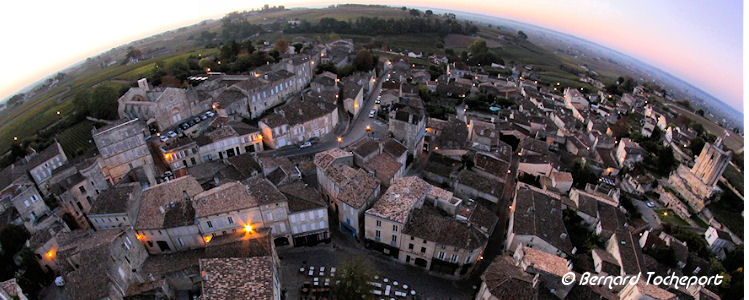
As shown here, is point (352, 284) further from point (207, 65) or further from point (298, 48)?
point (298, 48)

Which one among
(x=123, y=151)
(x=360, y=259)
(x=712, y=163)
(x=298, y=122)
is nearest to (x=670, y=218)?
(x=712, y=163)

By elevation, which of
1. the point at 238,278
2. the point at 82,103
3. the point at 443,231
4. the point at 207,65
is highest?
the point at 207,65

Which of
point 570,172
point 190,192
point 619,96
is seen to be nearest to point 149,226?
point 190,192

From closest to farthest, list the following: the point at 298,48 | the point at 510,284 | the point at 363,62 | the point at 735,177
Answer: the point at 510,284 → the point at 735,177 → the point at 363,62 → the point at 298,48

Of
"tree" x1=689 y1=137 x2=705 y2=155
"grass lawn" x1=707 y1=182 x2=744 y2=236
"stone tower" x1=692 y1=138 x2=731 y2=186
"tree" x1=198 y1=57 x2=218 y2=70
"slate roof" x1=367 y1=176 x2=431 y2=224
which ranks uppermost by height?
"tree" x1=198 y1=57 x2=218 y2=70

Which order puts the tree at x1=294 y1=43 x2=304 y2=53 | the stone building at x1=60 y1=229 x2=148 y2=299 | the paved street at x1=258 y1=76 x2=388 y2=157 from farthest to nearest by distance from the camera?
the tree at x1=294 y1=43 x2=304 y2=53
the paved street at x1=258 y1=76 x2=388 y2=157
the stone building at x1=60 y1=229 x2=148 y2=299

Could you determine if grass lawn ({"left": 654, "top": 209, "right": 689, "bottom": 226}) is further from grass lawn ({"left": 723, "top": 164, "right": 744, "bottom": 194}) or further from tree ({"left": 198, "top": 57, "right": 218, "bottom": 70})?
tree ({"left": 198, "top": 57, "right": 218, "bottom": 70})

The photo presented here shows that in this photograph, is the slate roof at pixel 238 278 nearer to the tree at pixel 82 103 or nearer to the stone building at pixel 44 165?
the stone building at pixel 44 165

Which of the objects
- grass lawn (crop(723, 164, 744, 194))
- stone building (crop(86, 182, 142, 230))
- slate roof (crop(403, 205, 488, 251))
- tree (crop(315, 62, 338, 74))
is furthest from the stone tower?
stone building (crop(86, 182, 142, 230))
